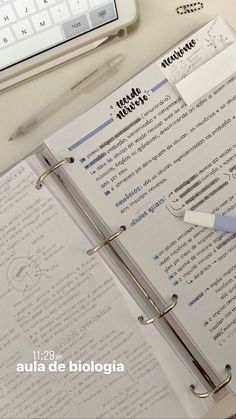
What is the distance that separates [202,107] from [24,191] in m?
0.21

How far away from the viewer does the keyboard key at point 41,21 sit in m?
0.53

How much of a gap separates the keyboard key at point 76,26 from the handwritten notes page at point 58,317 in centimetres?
15

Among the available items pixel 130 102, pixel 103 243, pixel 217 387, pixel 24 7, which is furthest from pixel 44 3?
pixel 217 387

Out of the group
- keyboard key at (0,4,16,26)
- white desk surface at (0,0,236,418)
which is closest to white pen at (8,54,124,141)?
white desk surface at (0,0,236,418)

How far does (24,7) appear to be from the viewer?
0.51m

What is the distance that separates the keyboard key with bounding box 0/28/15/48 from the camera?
0.53 meters

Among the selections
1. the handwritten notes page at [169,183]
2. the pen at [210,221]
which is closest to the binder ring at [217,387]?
the handwritten notes page at [169,183]

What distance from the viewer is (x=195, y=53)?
581 mm

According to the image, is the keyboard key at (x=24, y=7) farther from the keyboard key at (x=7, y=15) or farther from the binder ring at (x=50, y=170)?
the binder ring at (x=50, y=170)

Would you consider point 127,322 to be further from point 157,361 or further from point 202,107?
point 202,107

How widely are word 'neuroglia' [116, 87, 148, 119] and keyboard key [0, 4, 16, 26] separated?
Answer: 0.14m

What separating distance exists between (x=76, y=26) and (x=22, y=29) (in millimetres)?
59

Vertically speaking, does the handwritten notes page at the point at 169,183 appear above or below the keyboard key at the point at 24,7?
below

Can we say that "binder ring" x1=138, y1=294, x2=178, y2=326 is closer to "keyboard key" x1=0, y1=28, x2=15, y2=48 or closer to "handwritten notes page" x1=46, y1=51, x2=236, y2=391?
"handwritten notes page" x1=46, y1=51, x2=236, y2=391
